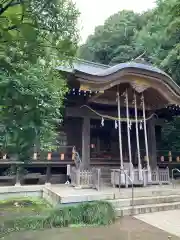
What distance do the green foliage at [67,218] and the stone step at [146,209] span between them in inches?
23.7

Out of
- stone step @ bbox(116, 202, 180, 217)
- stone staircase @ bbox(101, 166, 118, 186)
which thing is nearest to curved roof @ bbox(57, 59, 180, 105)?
stone staircase @ bbox(101, 166, 118, 186)

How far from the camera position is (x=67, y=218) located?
5.25 meters

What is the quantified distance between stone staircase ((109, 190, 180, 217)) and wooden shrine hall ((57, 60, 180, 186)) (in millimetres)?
862

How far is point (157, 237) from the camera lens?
455cm

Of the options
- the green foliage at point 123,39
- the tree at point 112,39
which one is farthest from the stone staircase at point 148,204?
the tree at point 112,39

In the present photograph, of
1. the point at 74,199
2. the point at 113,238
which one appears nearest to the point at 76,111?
the point at 74,199

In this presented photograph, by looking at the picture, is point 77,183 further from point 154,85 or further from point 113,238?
point 154,85

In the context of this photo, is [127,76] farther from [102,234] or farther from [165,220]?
[102,234]

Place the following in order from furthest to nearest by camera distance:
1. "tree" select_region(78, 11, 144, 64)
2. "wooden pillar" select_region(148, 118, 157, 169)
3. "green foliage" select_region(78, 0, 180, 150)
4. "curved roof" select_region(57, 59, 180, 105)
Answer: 1. "tree" select_region(78, 11, 144, 64)
2. "green foliage" select_region(78, 0, 180, 150)
3. "wooden pillar" select_region(148, 118, 157, 169)
4. "curved roof" select_region(57, 59, 180, 105)

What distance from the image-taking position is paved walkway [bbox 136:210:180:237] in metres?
5.07

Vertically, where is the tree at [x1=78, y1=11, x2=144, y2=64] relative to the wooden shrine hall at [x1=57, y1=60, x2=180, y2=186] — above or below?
above

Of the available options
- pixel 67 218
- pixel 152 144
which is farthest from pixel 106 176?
pixel 67 218

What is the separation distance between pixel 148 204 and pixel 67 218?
2782 millimetres

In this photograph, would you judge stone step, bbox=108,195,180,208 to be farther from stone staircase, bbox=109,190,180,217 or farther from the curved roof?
the curved roof
